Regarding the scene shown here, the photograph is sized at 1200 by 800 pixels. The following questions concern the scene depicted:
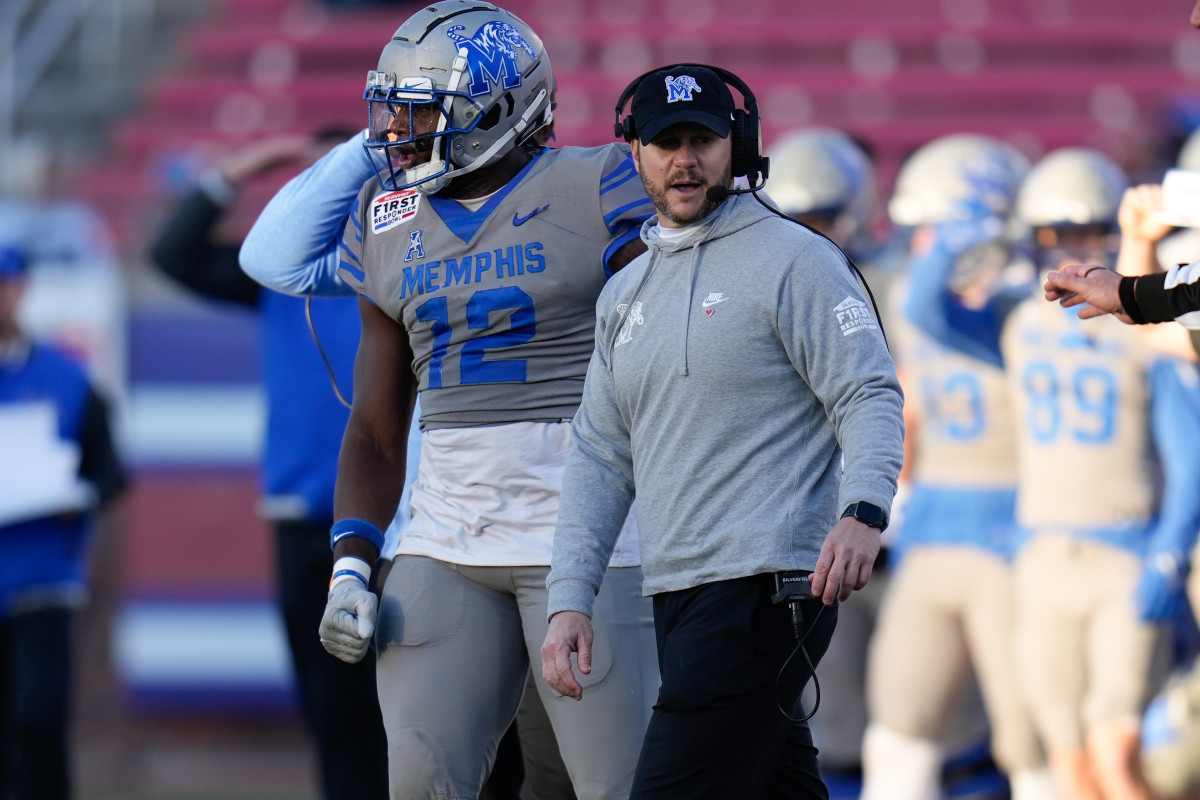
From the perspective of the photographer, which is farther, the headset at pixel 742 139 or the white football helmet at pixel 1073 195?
the white football helmet at pixel 1073 195

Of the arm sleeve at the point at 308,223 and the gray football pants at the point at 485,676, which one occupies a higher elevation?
the arm sleeve at the point at 308,223

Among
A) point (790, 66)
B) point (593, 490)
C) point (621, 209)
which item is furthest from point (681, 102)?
point (790, 66)

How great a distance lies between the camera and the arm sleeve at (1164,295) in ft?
9.93

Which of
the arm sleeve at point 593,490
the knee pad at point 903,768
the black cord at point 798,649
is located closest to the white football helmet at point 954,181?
the knee pad at point 903,768

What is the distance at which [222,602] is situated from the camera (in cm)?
758

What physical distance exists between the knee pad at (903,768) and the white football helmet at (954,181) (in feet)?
5.85

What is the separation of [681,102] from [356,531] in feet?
3.49

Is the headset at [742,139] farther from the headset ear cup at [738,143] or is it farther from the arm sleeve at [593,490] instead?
the arm sleeve at [593,490]

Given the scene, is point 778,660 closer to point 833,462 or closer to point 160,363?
point 833,462

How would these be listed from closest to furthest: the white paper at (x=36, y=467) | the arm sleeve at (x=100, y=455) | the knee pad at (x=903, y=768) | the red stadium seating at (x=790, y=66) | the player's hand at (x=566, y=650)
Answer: the player's hand at (x=566, y=650) < the knee pad at (x=903, y=768) < the white paper at (x=36, y=467) < the arm sleeve at (x=100, y=455) < the red stadium seating at (x=790, y=66)

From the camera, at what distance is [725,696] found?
115 inches

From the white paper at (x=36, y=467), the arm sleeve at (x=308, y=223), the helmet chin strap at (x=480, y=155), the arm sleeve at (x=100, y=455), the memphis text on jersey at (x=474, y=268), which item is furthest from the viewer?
the arm sleeve at (x=100, y=455)

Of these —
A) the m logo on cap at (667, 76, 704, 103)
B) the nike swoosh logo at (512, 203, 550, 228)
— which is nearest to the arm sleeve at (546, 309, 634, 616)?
the nike swoosh logo at (512, 203, 550, 228)

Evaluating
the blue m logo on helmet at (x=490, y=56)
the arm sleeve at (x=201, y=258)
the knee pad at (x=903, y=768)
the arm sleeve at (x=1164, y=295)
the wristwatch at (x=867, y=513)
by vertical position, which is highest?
the blue m logo on helmet at (x=490, y=56)
